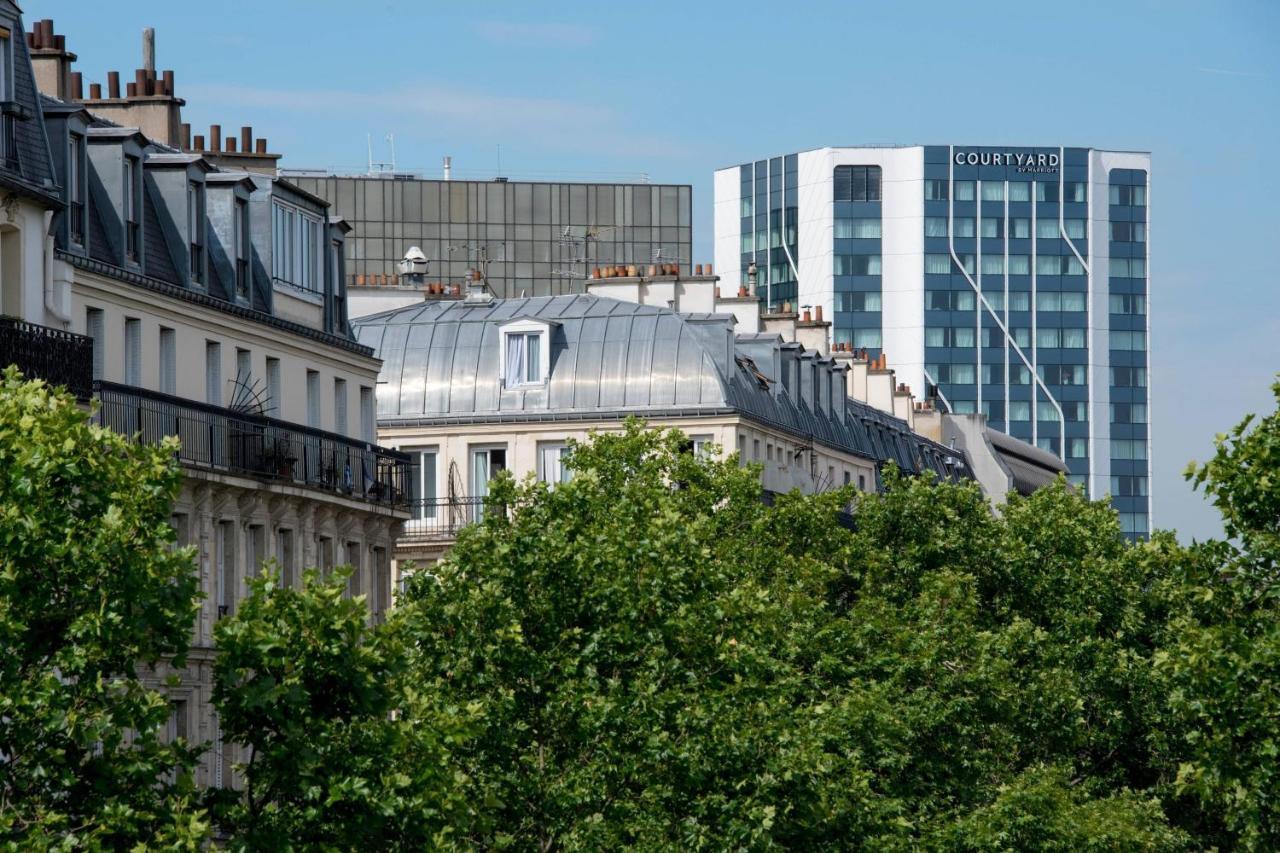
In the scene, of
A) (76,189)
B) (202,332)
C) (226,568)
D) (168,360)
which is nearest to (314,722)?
(76,189)

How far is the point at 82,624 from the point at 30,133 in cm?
1799

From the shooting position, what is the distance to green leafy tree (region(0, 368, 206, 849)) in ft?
107

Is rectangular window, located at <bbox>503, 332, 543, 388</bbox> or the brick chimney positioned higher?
the brick chimney

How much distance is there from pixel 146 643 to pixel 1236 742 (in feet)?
67.9

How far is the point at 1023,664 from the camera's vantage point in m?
74.6

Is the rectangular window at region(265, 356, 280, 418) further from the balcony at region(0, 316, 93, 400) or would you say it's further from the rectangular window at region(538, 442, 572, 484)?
the rectangular window at region(538, 442, 572, 484)

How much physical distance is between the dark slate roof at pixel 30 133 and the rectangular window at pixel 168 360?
6718mm

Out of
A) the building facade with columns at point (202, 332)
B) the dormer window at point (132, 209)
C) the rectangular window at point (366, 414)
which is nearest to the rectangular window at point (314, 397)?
the building facade with columns at point (202, 332)

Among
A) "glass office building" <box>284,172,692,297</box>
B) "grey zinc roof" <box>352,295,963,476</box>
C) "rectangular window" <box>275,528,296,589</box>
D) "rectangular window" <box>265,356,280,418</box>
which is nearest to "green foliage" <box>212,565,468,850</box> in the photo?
"rectangular window" <box>275,528,296,589</box>

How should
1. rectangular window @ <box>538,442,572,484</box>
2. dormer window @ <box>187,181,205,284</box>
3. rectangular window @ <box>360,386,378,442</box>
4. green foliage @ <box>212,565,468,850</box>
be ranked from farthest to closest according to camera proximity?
rectangular window @ <box>538,442,572,484</box>, rectangular window @ <box>360,386,378,442</box>, dormer window @ <box>187,181,205,284</box>, green foliage @ <box>212,565,468,850</box>

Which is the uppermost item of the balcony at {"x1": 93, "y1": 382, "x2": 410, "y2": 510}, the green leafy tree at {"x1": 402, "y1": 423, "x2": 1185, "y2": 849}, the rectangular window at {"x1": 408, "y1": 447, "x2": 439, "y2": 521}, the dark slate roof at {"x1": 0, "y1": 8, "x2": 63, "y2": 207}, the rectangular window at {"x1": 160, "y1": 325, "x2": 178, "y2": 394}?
the dark slate roof at {"x1": 0, "y1": 8, "x2": 63, "y2": 207}

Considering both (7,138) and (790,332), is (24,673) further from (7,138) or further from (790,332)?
(790,332)

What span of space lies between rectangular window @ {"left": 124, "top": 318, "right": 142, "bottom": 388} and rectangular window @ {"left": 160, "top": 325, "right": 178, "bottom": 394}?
114 centimetres

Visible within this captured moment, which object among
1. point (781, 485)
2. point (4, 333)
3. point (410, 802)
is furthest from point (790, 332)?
point (410, 802)
